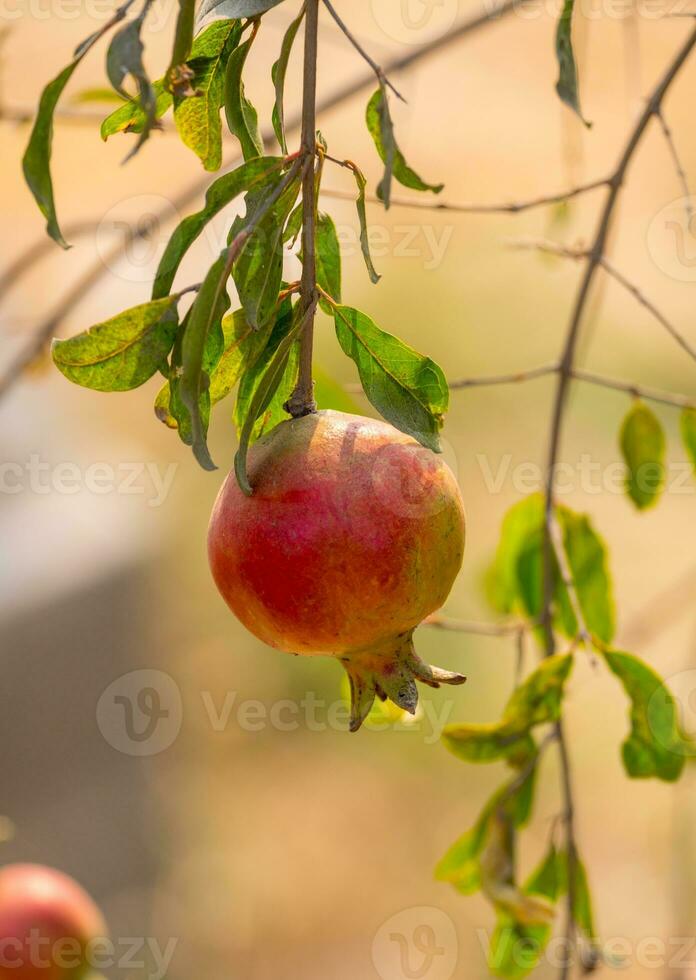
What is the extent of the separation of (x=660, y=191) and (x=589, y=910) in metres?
4.05

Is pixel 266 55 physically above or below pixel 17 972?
above

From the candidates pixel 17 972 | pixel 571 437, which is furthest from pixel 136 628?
pixel 17 972

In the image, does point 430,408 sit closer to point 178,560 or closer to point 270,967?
point 270,967

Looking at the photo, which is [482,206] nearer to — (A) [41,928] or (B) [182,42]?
(B) [182,42]

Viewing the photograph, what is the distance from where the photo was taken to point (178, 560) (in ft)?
14.3

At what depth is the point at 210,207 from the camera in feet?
2.66

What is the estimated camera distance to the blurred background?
3650mm

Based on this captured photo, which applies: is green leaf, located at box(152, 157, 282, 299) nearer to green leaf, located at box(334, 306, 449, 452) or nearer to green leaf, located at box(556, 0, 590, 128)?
green leaf, located at box(334, 306, 449, 452)

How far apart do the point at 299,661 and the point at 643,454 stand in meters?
2.50

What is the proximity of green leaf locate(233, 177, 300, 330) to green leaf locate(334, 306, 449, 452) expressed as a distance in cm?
8
